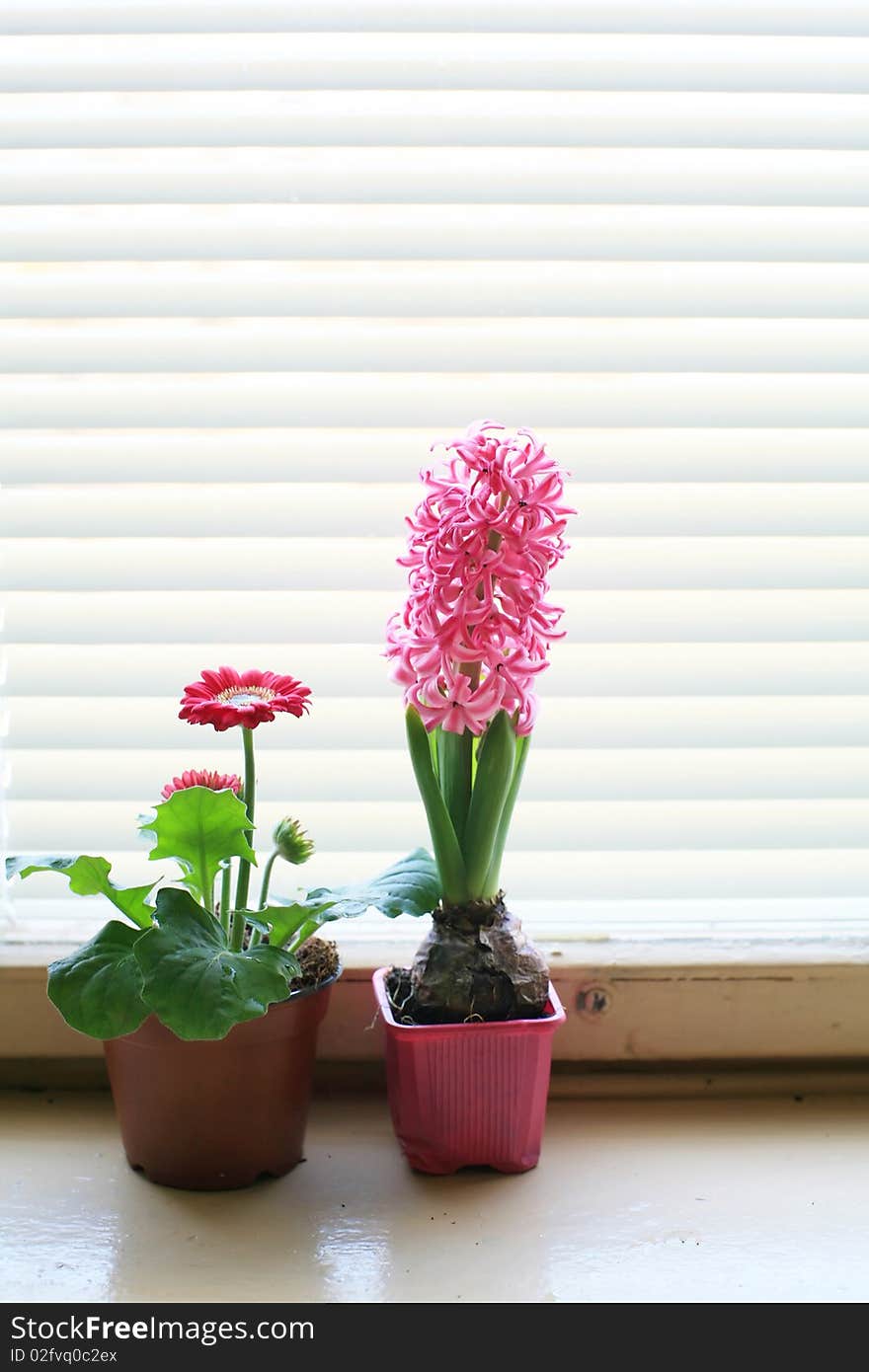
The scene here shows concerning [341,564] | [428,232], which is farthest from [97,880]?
[428,232]

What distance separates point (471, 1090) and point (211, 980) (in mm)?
206

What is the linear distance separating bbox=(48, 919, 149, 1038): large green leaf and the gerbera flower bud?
0.12 m

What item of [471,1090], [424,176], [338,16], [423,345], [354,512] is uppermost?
[338,16]

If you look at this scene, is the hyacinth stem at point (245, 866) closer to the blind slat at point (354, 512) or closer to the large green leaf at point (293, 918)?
the large green leaf at point (293, 918)

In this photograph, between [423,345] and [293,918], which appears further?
[423,345]

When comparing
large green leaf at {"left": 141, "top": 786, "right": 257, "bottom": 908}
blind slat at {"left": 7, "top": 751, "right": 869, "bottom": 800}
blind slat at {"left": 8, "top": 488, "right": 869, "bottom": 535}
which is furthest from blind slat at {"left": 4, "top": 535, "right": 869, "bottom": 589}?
large green leaf at {"left": 141, "top": 786, "right": 257, "bottom": 908}

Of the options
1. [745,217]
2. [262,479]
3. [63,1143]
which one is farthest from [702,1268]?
[745,217]

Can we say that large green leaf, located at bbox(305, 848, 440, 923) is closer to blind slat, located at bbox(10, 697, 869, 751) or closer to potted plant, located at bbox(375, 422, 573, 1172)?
potted plant, located at bbox(375, 422, 573, 1172)

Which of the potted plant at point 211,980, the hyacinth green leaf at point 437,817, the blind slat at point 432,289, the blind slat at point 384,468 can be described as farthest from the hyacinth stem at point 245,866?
the blind slat at point 432,289

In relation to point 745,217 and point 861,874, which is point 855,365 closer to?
point 745,217

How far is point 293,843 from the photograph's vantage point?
823mm

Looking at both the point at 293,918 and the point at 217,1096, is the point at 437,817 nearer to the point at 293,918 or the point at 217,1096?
the point at 293,918

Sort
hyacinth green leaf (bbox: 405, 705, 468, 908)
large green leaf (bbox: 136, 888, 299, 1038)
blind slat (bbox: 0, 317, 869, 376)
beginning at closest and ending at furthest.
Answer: large green leaf (bbox: 136, 888, 299, 1038), hyacinth green leaf (bbox: 405, 705, 468, 908), blind slat (bbox: 0, 317, 869, 376)

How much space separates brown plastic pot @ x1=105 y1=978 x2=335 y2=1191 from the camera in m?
0.76
